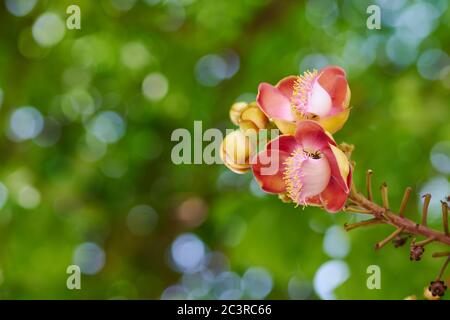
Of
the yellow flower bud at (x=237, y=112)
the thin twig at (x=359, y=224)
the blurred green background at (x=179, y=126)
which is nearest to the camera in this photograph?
the thin twig at (x=359, y=224)

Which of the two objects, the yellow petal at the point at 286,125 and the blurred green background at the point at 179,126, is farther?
the blurred green background at the point at 179,126

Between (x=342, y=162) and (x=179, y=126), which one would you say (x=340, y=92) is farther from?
(x=179, y=126)

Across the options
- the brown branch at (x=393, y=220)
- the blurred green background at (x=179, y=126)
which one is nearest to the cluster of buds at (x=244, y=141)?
the brown branch at (x=393, y=220)

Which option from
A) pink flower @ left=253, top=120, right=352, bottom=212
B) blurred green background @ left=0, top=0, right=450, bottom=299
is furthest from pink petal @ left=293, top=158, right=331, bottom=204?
blurred green background @ left=0, top=0, right=450, bottom=299

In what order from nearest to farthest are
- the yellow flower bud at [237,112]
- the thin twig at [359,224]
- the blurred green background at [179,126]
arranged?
the thin twig at [359,224] → the yellow flower bud at [237,112] → the blurred green background at [179,126]

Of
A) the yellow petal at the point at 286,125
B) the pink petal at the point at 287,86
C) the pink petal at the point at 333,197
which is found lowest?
the pink petal at the point at 333,197

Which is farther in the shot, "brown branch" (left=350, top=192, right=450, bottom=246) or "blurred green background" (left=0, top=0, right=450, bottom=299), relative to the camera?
"blurred green background" (left=0, top=0, right=450, bottom=299)

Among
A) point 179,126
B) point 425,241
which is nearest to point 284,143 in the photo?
point 425,241

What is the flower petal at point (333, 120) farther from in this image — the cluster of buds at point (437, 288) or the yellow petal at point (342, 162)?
the cluster of buds at point (437, 288)

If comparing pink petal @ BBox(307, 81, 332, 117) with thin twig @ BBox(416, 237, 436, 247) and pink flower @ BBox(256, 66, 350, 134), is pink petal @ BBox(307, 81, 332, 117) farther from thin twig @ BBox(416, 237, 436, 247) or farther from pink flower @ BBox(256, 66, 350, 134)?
thin twig @ BBox(416, 237, 436, 247)

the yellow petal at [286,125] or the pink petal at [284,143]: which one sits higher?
the yellow petal at [286,125]
